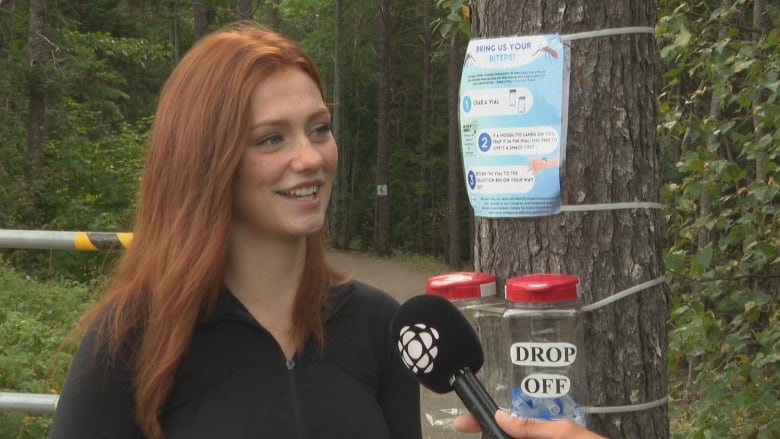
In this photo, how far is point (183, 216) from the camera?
98.7 inches

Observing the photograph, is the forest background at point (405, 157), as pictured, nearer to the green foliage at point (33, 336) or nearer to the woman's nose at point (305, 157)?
the green foliage at point (33, 336)

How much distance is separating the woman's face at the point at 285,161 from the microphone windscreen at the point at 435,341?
0.47 metres

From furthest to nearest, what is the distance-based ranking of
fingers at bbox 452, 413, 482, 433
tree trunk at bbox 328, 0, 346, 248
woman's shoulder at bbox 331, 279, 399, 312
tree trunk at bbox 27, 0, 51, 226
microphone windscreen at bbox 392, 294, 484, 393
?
1. tree trunk at bbox 328, 0, 346, 248
2. tree trunk at bbox 27, 0, 51, 226
3. woman's shoulder at bbox 331, 279, 399, 312
4. fingers at bbox 452, 413, 482, 433
5. microphone windscreen at bbox 392, 294, 484, 393

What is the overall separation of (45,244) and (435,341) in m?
3.40

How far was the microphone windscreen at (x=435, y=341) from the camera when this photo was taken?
2.06 meters

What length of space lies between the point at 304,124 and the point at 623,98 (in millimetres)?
802

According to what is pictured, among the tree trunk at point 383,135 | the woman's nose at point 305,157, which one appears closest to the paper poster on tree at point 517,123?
the woman's nose at point 305,157

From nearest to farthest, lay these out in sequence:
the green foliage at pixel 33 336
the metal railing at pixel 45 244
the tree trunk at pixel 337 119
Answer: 1. the metal railing at pixel 45 244
2. the green foliage at pixel 33 336
3. the tree trunk at pixel 337 119

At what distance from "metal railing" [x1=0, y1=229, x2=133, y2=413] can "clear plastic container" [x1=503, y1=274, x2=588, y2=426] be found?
2.72 metres

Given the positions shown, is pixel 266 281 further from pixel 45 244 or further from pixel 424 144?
pixel 424 144

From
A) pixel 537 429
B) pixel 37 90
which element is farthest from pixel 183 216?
pixel 37 90

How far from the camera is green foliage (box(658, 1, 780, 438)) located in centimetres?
526

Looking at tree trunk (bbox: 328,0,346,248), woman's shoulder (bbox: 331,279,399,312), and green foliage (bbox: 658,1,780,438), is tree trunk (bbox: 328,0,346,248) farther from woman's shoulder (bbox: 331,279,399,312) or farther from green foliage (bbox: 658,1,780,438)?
woman's shoulder (bbox: 331,279,399,312)

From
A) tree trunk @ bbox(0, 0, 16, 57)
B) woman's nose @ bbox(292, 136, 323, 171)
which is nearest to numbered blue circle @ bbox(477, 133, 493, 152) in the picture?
woman's nose @ bbox(292, 136, 323, 171)
